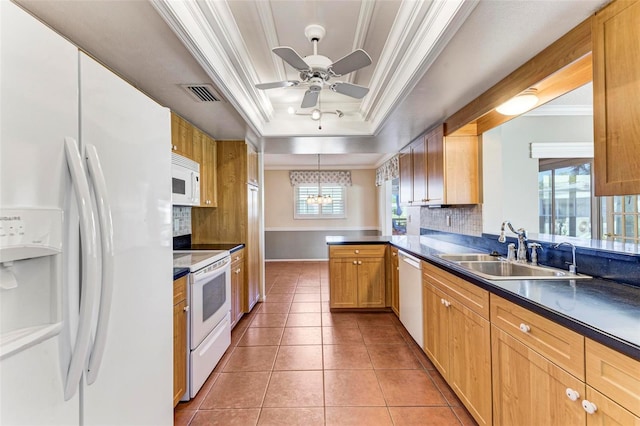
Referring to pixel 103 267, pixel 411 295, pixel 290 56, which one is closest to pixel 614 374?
pixel 103 267

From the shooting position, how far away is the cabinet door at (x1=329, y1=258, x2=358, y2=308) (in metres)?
3.56

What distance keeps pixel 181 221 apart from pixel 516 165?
3622 mm

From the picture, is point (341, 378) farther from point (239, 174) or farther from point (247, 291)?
point (239, 174)

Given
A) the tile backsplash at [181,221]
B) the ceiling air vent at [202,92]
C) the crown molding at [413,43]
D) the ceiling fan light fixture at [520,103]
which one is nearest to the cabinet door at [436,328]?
the ceiling fan light fixture at [520,103]

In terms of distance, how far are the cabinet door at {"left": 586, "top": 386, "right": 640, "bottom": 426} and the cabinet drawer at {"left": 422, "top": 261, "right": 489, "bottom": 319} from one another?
0.59 meters

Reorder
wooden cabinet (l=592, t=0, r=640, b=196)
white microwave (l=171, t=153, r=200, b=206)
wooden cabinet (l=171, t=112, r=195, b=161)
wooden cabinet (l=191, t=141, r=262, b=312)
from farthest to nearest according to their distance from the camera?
wooden cabinet (l=191, t=141, r=262, b=312) → wooden cabinet (l=171, t=112, r=195, b=161) → white microwave (l=171, t=153, r=200, b=206) → wooden cabinet (l=592, t=0, r=640, b=196)

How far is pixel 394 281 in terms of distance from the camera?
11.2 ft

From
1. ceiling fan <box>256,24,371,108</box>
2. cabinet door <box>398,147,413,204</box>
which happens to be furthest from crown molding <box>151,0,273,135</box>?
cabinet door <box>398,147,413,204</box>

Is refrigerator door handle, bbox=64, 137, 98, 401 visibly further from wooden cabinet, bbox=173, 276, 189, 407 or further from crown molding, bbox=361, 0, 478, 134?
crown molding, bbox=361, 0, 478, 134

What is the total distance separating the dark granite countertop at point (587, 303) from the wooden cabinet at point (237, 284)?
2.31 metres

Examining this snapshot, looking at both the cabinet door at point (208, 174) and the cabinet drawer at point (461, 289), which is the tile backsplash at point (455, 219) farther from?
the cabinet door at point (208, 174)

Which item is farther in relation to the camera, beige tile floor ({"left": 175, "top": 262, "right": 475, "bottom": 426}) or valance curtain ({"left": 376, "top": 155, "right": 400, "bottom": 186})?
valance curtain ({"left": 376, "top": 155, "right": 400, "bottom": 186})

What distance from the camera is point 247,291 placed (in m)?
3.57

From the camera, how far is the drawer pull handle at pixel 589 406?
0.93 meters
